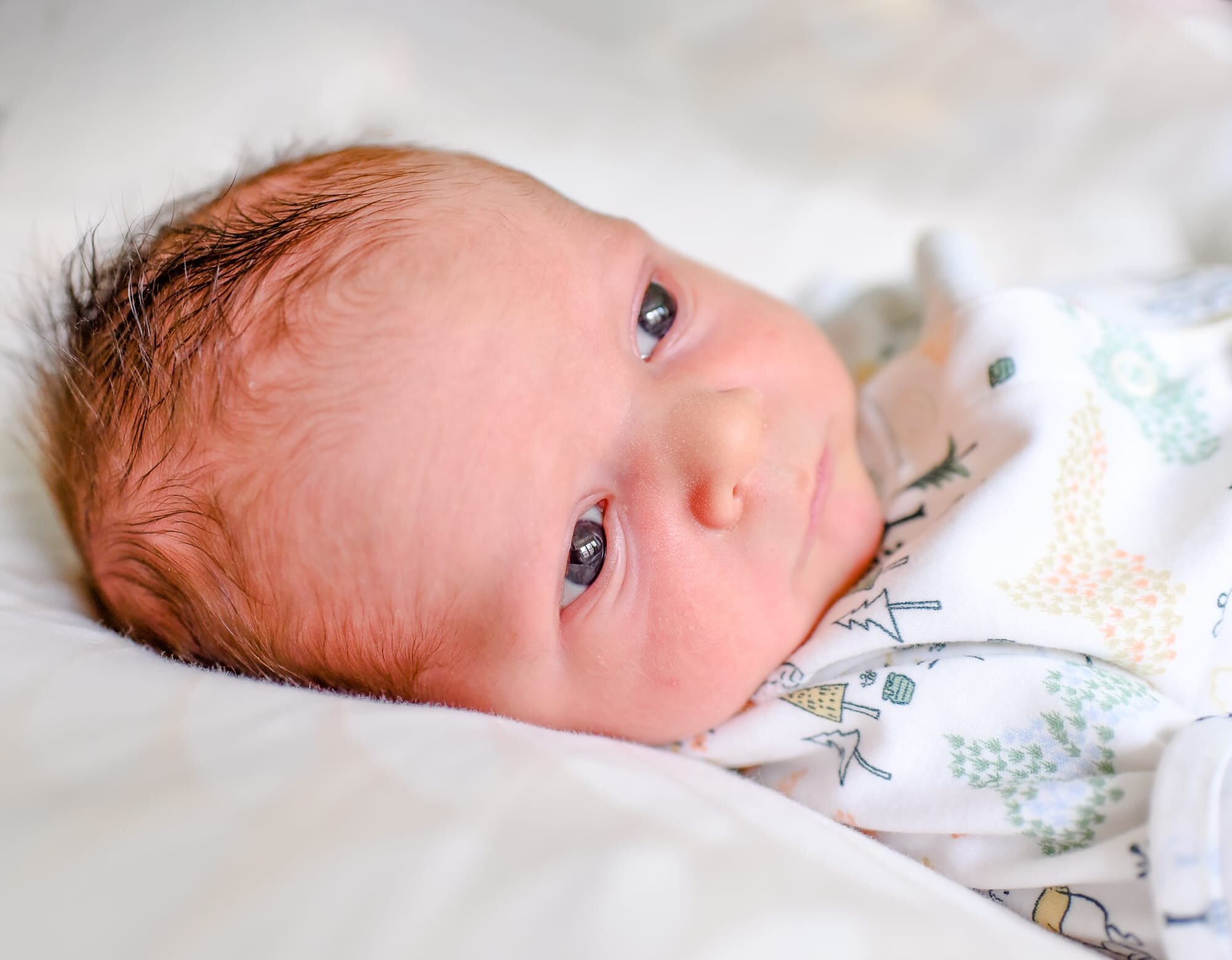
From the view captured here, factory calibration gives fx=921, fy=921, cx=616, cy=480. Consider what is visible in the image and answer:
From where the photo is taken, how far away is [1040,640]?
33.7 inches

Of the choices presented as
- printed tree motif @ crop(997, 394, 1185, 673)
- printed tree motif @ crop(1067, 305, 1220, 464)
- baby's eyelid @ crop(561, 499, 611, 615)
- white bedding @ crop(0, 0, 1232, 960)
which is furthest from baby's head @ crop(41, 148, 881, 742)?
printed tree motif @ crop(1067, 305, 1220, 464)

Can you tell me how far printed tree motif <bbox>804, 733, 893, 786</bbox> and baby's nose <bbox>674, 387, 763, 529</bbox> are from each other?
25cm

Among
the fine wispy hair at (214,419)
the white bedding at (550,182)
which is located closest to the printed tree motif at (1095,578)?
the white bedding at (550,182)

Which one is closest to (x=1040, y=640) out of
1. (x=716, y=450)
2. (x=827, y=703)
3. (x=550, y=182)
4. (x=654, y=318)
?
(x=827, y=703)

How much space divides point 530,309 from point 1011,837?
64 cm

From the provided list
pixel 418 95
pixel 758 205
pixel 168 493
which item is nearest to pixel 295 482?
pixel 168 493

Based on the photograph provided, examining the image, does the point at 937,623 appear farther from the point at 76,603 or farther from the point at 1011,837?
the point at 76,603

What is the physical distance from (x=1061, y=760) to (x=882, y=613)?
0.65 ft

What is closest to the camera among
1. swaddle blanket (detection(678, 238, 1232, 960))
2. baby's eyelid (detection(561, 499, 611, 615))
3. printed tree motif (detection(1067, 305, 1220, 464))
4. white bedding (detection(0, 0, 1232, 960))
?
white bedding (detection(0, 0, 1232, 960))

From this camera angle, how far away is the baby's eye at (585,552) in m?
0.87

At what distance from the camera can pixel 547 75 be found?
1570 mm

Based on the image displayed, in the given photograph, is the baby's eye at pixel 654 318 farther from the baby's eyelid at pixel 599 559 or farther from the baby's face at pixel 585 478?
the baby's eyelid at pixel 599 559

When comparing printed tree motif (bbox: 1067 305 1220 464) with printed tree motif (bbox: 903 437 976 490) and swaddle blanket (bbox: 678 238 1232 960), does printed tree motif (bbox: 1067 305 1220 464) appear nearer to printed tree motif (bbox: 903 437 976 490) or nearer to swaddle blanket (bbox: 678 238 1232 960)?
swaddle blanket (bbox: 678 238 1232 960)

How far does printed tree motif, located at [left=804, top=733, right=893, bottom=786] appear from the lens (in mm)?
874
